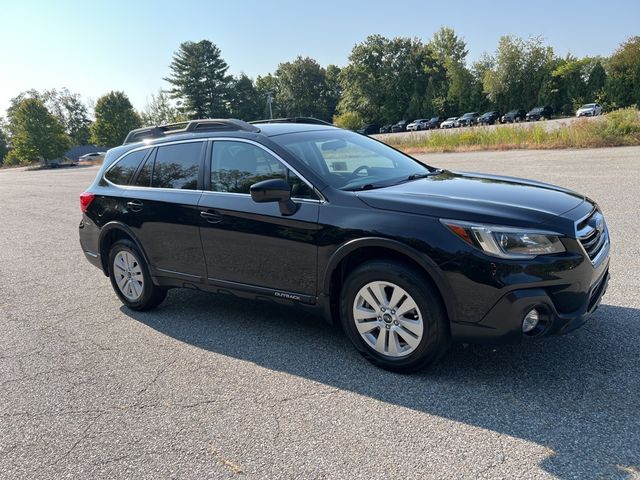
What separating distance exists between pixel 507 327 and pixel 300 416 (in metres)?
1.38

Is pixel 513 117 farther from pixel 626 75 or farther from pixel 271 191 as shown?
pixel 271 191

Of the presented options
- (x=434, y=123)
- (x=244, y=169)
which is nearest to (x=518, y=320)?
(x=244, y=169)

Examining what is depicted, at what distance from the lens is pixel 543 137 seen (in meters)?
21.7

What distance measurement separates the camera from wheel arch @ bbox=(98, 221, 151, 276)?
16.9 feet

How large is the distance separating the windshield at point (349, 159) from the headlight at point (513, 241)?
3.54ft

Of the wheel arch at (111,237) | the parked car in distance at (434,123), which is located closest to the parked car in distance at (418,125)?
the parked car in distance at (434,123)

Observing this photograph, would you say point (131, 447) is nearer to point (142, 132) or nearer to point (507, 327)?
point (507, 327)

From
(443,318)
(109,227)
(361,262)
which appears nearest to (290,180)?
(361,262)

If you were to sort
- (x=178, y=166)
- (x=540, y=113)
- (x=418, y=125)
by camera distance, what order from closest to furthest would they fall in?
(x=178, y=166), (x=540, y=113), (x=418, y=125)

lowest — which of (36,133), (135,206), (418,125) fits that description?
(418,125)

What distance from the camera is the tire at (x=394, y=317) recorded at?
333cm

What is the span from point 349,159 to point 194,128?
5.22ft

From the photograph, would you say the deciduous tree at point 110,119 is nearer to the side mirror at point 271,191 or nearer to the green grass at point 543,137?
the green grass at point 543,137

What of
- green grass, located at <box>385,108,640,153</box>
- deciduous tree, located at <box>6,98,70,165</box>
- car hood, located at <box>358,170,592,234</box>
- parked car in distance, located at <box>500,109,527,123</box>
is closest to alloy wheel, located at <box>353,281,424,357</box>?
car hood, located at <box>358,170,592,234</box>
